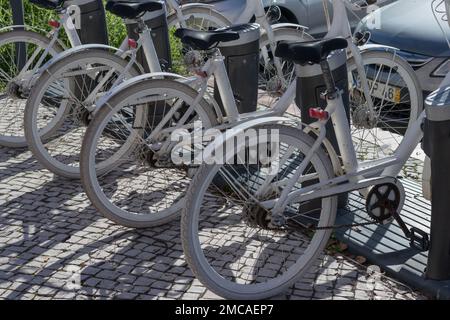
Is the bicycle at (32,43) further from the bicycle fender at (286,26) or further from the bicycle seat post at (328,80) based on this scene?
the bicycle seat post at (328,80)

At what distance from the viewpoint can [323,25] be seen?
30.5 ft

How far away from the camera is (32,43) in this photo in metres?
6.64

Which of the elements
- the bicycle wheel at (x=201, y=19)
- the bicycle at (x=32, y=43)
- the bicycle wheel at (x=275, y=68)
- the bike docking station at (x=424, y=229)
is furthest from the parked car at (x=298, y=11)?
the bike docking station at (x=424, y=229)

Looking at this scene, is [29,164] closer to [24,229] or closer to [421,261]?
[24,229]

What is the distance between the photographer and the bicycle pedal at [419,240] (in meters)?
4.41

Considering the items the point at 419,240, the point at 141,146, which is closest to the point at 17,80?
the point at 141,146

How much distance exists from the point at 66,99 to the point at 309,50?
2697mm

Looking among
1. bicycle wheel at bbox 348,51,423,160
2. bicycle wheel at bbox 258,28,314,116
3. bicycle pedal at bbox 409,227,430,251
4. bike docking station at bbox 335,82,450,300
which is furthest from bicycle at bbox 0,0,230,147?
bicycle pedal at bbox 409,227,430,251

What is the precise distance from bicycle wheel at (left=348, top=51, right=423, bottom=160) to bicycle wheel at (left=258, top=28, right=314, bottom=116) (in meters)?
0.75

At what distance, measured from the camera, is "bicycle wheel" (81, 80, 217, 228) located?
4.84 meters

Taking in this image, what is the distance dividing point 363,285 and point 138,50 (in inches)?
95.6

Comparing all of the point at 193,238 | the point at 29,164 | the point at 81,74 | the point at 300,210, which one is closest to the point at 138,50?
the point at 81,74

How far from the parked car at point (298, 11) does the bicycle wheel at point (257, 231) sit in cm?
417

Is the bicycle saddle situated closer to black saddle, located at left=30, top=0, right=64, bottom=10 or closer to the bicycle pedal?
the bicycle pedal
